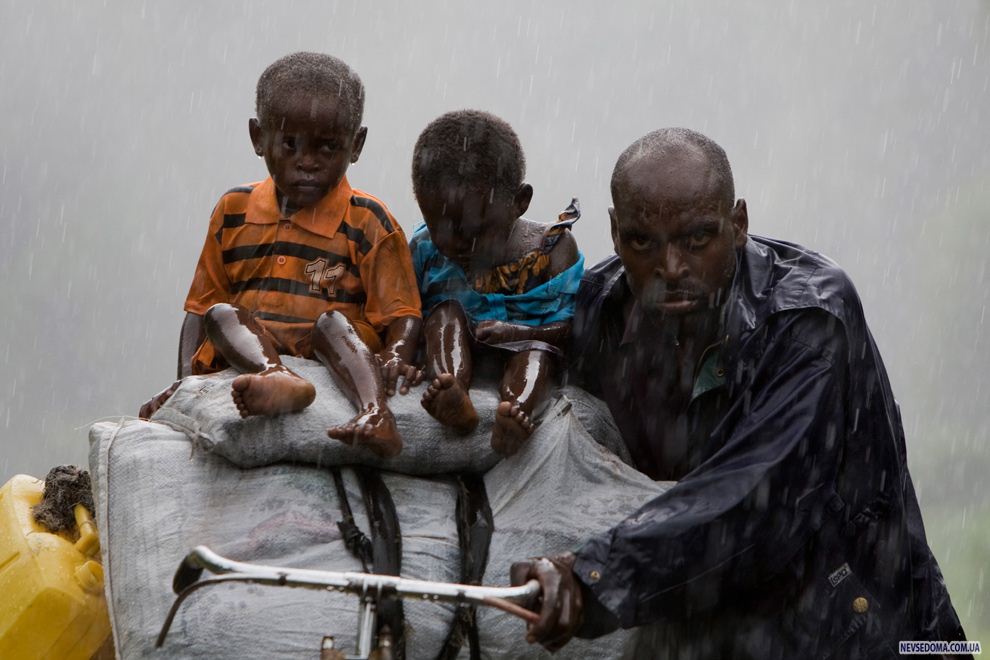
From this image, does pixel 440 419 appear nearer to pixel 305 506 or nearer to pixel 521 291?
pixel 305 506

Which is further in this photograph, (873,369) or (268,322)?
(268,322)

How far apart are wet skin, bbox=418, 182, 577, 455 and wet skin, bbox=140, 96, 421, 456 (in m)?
0.11

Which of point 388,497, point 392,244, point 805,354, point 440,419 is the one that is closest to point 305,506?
point 388,497

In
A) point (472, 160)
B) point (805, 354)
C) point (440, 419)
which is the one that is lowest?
point (440, 419)

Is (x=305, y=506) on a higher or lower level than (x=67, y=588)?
higher

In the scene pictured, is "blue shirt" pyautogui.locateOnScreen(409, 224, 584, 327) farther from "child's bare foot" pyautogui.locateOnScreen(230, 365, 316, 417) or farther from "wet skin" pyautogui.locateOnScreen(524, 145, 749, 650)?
"child's bare foot" pyautogui.locateOnScreen(230, 365, 316, 417)

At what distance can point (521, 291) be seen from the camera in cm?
396

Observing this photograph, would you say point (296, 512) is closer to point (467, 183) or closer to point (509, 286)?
point (509, 286)

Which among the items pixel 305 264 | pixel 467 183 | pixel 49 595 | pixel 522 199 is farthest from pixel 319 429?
pixel 522 199

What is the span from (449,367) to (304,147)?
78 cm

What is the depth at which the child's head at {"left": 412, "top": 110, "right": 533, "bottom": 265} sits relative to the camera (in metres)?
3.99

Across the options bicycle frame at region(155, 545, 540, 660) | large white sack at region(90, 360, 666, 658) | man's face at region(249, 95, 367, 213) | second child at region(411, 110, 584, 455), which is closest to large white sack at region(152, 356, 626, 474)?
large white sack at region(90, 360, 666, 658)

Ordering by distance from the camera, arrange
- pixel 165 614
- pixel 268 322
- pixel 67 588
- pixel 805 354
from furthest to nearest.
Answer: pixel 268 322
pixel 67 588
pixel 805 354
pixel 165 614

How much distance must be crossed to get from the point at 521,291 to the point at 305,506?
45.1 inches
